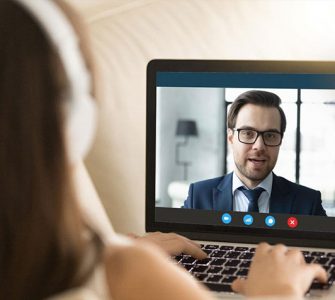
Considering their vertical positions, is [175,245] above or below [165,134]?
below

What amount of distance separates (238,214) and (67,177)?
69cm

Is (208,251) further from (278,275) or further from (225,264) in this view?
(278,275)

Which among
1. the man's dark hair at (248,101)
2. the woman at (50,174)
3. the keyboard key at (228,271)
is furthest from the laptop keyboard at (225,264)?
the woman at (50,174)

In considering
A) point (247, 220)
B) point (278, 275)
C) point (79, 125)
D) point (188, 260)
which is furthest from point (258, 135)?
point (79, 125)

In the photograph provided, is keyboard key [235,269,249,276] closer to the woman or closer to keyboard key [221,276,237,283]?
keyboard key [221,276,237,283]

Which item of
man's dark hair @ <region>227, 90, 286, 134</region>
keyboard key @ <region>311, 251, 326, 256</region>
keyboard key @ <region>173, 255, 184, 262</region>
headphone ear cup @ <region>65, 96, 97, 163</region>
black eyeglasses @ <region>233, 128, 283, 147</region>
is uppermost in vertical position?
man's dark hair @ <region>227, 90, 286, 134</region>

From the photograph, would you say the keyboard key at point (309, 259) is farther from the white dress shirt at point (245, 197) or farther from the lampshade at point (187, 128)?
the lampshade at point (187, 128)

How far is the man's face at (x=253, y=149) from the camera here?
4.06 feet

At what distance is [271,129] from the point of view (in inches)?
48.5

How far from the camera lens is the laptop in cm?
122

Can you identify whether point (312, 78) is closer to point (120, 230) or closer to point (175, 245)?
point (175, 245)

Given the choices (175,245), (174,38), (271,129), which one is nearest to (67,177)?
(175,245)

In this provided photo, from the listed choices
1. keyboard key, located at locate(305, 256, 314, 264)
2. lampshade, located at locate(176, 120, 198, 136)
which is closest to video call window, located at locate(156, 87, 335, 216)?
lampshade, located at locate(176, 120, 198, 136)

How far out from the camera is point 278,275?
86cm
